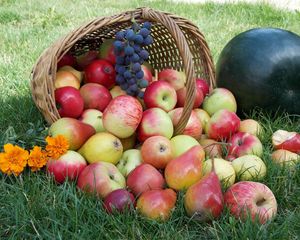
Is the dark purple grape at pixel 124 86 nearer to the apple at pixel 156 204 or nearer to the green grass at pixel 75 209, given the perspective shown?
the green grass at pixel 75 209

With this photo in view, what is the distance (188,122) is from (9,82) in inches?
59.6

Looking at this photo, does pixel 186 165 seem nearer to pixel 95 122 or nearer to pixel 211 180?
pixel 211 180

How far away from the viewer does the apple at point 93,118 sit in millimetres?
2633

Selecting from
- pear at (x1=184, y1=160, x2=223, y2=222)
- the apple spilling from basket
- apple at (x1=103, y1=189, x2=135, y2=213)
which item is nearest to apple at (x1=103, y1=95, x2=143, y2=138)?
the apple spilling from basket

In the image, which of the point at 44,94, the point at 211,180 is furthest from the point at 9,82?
the point at 211,180

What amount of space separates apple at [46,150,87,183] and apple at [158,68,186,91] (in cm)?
87

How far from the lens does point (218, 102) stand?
2.90 m

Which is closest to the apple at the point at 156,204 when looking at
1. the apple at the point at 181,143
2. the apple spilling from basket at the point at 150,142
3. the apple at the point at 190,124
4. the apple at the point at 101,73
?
the apple spilling from basket at the point at 150,142

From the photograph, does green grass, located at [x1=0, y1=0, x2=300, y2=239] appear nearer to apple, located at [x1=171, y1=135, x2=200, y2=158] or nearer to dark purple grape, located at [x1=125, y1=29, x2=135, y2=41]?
apple, located at [x1=171, y1=135, x2=200, y2=158]

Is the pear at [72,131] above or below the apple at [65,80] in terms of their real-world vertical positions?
below

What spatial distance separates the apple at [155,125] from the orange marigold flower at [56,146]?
0.42 m

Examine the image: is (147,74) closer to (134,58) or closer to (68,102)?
(134,58)

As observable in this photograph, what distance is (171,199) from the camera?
207 cm

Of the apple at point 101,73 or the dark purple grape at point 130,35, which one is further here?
the apple at point 101,73
